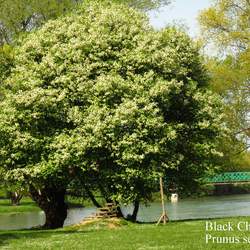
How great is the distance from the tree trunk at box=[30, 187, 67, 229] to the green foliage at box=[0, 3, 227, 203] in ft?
7.96

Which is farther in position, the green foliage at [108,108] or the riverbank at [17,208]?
the riverbank at [17,208]

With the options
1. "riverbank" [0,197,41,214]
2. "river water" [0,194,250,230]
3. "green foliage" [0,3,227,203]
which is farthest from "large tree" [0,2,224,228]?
"riverbank" [0,197,41,214]

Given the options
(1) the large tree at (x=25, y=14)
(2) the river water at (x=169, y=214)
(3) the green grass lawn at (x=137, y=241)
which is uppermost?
(1) the large tree at (x=25, y=14)

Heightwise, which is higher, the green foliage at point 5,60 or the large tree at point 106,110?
the green foliage at point 5,60

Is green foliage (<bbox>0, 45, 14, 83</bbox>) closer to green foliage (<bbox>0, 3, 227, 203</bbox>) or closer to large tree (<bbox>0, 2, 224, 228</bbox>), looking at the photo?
green foliage (<bbox>0, 3, 227, 203</bbox>)

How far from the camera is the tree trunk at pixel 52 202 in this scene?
44.7 meters

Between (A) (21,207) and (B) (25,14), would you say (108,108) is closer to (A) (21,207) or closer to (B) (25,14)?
(B) (25,14)

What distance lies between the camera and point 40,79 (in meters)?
42.5

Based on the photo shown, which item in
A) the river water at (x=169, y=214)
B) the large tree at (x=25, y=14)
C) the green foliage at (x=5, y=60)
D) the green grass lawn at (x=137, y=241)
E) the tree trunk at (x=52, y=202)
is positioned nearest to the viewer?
the green grass lawn at (x=137, y=241)

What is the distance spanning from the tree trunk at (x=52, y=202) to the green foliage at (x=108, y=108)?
7.96 feet

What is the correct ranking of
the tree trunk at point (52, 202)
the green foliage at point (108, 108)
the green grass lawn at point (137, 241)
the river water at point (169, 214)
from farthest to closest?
the river water at point (169, 214)
the tree trunk at point (52, 202)
the green foliage at point (108, 108)
the green grass lawn at point (137, 241)

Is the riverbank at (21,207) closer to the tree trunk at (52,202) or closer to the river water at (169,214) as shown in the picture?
the river water at (169,214)

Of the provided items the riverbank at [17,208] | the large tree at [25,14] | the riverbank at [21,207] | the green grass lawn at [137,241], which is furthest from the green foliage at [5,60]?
the riverbank at [17,208]

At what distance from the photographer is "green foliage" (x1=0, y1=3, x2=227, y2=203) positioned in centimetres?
3881
